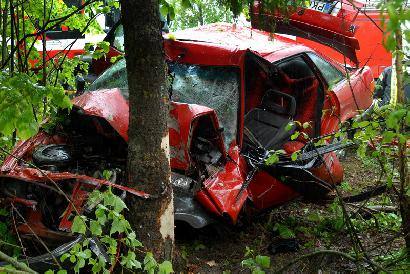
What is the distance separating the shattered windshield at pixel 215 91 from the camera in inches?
167

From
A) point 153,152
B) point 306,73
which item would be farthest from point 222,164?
point 306,73

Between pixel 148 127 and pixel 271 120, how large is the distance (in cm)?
242

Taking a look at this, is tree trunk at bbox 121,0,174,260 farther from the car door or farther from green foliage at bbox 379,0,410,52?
the car door

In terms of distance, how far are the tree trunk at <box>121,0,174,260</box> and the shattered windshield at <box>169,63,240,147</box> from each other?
1353 mm

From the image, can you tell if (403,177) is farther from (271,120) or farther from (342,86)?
(342,86)

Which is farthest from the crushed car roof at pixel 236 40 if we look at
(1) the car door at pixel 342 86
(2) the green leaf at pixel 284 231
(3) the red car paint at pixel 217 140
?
(2) the green leaf at pixel 284 231

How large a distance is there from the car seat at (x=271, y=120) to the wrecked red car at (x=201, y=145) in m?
0.01

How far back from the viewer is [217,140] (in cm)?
399

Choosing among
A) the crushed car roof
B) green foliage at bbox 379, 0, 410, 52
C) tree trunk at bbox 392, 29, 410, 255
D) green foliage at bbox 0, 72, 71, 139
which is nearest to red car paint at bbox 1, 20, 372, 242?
the crushed car roof

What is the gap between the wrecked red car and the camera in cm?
319

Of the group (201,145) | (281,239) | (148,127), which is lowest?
(281,239)

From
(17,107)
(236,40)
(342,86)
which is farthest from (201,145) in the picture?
(342,86)

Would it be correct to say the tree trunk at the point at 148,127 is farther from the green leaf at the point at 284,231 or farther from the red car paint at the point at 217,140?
the green leaf at the point at 284,231

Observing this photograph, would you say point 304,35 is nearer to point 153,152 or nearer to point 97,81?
point 97,81
